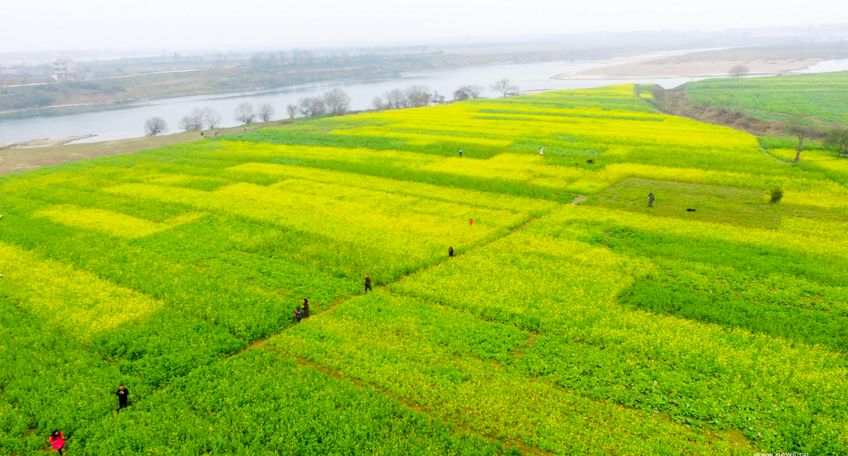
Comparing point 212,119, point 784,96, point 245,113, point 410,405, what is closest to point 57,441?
point 410,405

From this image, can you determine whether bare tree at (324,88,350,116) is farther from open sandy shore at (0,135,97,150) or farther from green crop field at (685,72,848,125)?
green crop field at (685,72,848,125)

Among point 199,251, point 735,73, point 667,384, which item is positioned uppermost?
point 735,73

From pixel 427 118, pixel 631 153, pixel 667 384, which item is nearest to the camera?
pixel 667 384

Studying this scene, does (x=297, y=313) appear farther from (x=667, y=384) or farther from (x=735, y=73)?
(x=735, y=73)

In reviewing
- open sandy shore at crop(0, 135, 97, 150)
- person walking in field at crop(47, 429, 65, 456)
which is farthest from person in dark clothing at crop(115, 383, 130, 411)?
open sandy shore at crop(0, 135, 97, 150)

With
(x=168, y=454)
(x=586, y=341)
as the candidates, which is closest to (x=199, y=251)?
(x=168, y=454)

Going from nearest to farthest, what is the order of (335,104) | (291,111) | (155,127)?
(155,127) → (291,111) → (335,104)

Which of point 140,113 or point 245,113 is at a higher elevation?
point 140,113

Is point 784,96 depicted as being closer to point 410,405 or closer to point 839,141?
point 839,141
